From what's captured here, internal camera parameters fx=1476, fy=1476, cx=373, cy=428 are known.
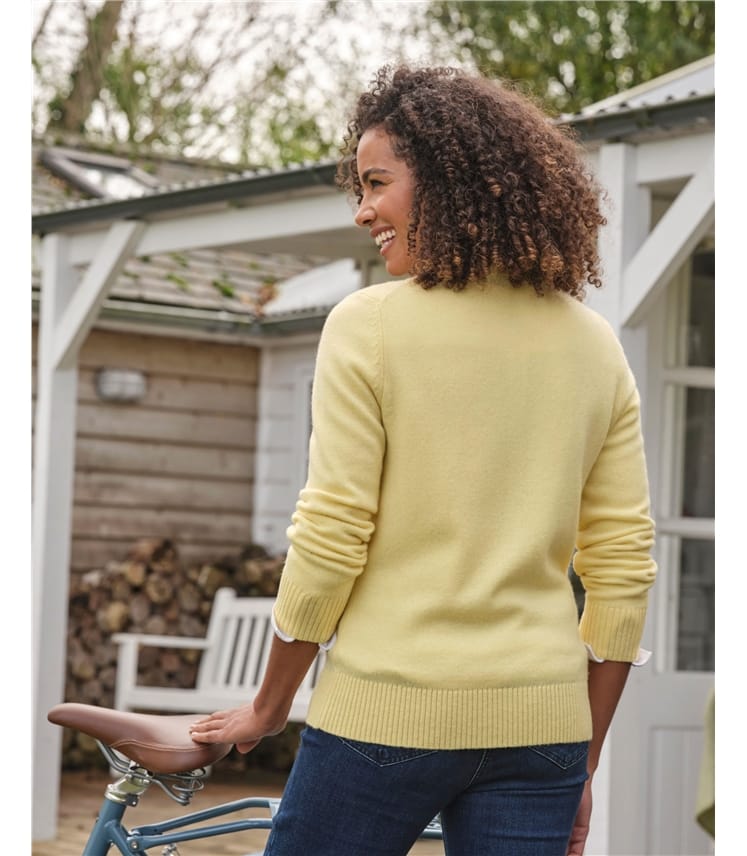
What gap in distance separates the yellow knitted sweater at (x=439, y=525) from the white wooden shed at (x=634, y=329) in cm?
202

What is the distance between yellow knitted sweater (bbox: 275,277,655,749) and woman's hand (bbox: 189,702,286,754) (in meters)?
0.11

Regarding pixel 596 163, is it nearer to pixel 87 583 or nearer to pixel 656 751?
pixel 656 751

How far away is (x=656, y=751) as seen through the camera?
4.85m

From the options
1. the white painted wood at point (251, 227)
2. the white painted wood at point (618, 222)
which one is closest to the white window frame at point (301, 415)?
the white painted wood at point (251, 227)

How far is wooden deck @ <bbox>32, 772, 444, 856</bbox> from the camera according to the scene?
556 cm

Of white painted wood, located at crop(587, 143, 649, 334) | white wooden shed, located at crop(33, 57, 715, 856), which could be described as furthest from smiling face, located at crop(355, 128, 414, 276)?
white painted wood, located at crop(587, 143, 649, 334)

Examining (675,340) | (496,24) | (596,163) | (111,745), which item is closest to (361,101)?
(111,745)

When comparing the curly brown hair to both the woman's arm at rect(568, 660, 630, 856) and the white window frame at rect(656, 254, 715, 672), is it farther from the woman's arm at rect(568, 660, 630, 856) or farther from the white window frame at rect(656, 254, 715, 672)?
the white window frame at rect(656, 254, 715, 672)

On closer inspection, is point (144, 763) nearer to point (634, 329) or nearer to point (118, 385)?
point (634, 329)

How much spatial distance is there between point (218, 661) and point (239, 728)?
5.95 m

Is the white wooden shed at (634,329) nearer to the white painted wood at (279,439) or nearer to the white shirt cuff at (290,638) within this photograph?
the white painted wood at (279,439)

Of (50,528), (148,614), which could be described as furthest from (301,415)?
(50,528)

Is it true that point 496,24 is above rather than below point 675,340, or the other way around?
above
